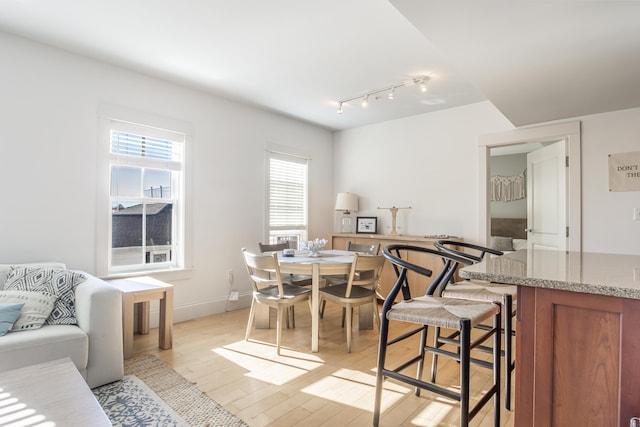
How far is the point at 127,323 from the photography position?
104 inches

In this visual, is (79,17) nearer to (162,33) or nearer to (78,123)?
(162,33)

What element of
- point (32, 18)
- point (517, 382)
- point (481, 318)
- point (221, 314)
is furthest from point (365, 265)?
point (32, 18)

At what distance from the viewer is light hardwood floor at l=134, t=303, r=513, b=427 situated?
1.93m

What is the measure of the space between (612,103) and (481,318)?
2.75 metres

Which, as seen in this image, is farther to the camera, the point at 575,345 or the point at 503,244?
the point at 503,244

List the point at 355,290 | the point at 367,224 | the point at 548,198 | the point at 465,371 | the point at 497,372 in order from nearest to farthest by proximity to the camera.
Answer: the point at 465,371 → the point at 497,372 → the point at 355,290 → the point at 548,198 → the point at 367,224

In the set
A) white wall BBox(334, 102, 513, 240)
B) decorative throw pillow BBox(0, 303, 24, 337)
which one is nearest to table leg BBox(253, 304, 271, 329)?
decorative throw pillow BBox(0, 303, 24, 337)

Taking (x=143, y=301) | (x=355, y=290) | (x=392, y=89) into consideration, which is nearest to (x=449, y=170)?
(x=392, y=89)

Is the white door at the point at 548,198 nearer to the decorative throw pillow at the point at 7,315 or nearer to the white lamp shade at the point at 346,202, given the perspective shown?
the white lamp shade at the point at 346,202

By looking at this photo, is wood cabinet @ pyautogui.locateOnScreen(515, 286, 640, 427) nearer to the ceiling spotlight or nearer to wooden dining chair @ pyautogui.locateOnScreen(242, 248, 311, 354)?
wooden dining chair @ pyautogui.locateOnScreen(242, 248, 311, 354)

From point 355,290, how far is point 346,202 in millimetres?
1968

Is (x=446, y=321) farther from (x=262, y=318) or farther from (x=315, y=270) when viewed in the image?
(x=262, y=318)

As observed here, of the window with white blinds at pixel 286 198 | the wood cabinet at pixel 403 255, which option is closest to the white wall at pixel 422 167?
the wood cabinet at pixel 403 255

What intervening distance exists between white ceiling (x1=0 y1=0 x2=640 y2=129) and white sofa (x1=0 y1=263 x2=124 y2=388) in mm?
1932
